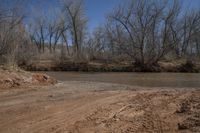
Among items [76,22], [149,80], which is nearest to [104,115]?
[149,80]

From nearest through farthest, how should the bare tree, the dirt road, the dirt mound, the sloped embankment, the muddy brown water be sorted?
the dirt mound → the dirt road → the sloped embankment → the muddy brown water → the bare tree

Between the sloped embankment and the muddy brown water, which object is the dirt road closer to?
the sloped embankment

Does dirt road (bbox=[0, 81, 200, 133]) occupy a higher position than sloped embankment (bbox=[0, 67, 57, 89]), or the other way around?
sloped embankment (bbox=[0, 67, 57, 89])

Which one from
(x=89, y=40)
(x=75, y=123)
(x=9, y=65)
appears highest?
(x=89, y=40)

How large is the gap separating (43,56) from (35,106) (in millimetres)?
36006

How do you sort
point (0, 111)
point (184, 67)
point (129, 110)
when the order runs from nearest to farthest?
point (129, 110), point (0, 111), point (184, 67)

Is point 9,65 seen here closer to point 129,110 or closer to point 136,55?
point 129,110

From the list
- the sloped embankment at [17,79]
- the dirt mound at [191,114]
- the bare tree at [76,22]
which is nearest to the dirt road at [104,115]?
the dirt mound at [191,114]

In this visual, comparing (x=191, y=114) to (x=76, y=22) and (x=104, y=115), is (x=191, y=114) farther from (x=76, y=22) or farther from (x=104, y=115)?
(x=76, y=22)

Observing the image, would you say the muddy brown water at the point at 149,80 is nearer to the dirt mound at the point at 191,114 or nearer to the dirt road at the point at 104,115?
the dirt road at the point at 104,115

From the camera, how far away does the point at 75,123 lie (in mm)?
7570

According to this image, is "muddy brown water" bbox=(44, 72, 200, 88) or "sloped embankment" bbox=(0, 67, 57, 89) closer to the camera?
"sloped embankment" bbox=(0, 67, 57, 89)

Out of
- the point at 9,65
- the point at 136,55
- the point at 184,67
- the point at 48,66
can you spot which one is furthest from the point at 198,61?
the point at 9,65

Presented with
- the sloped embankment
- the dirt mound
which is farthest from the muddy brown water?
the dirt mound
